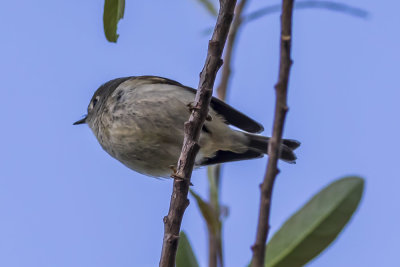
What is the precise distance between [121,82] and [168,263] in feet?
8.47

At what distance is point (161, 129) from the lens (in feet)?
11.7

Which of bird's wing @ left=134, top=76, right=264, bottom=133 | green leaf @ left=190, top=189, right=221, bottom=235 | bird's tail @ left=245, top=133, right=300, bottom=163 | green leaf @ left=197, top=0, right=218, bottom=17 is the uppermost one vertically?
green leaf @ left=197, top=0, right=218, bottom=17

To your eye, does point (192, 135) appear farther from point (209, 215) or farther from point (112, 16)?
point (112, 16)

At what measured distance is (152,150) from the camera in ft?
11.9

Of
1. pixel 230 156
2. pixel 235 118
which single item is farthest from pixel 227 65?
pixel 230 156

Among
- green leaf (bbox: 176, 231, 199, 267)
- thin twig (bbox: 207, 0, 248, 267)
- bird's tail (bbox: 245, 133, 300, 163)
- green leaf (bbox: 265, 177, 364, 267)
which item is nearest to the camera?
green leaf (bbox: 265, 177, 364, 267)

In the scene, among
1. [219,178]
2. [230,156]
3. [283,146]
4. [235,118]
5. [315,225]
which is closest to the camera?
[315,225]

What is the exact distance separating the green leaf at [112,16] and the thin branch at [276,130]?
1.10 m

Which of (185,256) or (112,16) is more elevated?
(112,16)

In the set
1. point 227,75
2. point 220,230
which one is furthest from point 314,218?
point 227,75

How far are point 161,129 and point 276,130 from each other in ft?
8.45

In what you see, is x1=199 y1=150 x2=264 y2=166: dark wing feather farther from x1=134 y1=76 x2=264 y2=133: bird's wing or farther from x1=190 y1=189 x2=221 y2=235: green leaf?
x1=190 y1=189 x2=221 y2=235: green leaf

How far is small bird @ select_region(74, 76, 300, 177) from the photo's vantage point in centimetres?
357

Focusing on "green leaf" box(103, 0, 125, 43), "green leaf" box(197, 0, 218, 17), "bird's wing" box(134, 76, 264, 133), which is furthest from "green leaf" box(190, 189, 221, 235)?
"bird's wing" box(134, 76, 264, 133)
